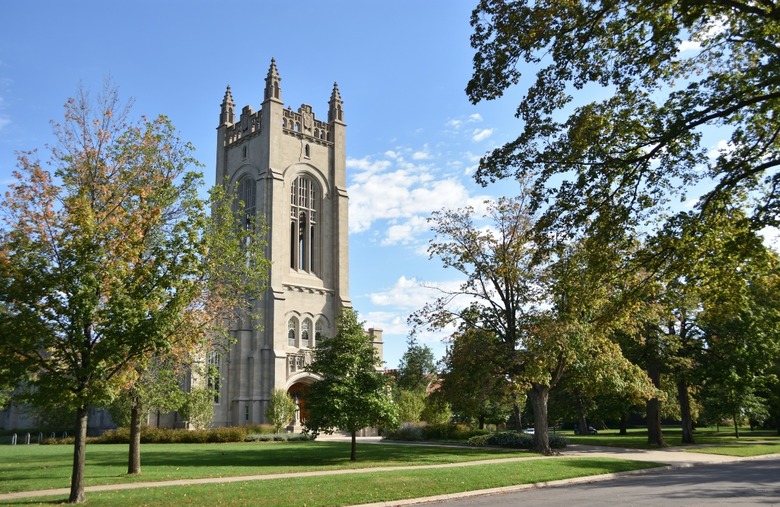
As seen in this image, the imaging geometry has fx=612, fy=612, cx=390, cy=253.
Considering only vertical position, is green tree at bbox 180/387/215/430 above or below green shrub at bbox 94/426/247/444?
above

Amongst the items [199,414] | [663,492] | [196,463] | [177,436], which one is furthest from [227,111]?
[663,492]

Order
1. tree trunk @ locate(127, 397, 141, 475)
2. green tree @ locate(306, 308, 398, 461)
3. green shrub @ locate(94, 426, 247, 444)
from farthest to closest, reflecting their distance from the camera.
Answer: green shrub @ locate(94, 426, 247, 444) < green tree @ locate(306, 308, 398, 461) < tree trunk @ locate(127, 397, 141, 475)

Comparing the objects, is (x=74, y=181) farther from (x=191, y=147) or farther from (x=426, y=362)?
(x=426, y=362)

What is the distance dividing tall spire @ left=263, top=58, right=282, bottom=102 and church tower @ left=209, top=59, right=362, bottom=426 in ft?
0.28

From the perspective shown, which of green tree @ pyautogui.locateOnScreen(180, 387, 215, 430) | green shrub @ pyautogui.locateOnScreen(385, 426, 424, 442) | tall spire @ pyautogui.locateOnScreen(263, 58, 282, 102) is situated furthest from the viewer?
tall spire @ pyautogui.locateOnScreen(263, 58, 282, 102)

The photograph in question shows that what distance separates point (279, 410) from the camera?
42.3 metres

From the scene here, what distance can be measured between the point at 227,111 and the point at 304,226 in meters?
14.0

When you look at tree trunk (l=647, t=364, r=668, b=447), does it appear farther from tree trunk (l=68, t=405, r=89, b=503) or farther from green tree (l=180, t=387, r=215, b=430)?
tree trunk (l=68, t=405, r=89, b=503)

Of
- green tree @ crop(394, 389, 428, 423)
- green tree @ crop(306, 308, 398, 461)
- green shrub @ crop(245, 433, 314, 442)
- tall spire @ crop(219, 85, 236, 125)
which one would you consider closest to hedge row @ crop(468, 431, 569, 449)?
green tree @ crop(306, 308, 398, 461)

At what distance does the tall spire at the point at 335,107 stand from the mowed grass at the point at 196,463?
36.3m

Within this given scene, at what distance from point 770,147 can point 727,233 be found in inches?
71.6

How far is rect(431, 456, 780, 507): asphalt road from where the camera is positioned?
13.2 metres

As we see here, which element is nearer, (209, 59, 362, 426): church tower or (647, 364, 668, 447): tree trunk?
(647, 364, 668, 447): tree trunk

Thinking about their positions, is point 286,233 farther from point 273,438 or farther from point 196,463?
point 196,463
